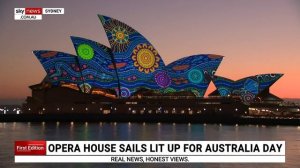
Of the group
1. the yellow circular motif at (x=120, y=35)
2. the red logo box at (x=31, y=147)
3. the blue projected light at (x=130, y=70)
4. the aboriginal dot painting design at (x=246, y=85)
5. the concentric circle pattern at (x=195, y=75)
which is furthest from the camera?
the aboriginal dot painting design at (x=246, y=85)

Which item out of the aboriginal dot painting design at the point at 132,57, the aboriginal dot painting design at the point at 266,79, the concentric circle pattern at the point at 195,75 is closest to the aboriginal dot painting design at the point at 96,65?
the aboriginal dot painting design at the point at 132,57

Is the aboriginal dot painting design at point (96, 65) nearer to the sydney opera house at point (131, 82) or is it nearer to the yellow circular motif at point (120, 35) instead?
the sydney opera house at point (131, 82)

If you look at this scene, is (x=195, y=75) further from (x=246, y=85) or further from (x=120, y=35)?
(x=120, y=35)

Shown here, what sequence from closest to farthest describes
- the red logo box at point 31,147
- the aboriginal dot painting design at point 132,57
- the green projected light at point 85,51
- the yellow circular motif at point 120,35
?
the red logo box at point 31,147, the aboriginal dot painting design at point 132,57, the yellow circular motif at point 120,35, the green projected light at point 85,51

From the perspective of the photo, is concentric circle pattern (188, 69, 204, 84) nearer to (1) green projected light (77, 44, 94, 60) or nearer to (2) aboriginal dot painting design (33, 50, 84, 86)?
(1) green projected light (77, 44, 94, 60)

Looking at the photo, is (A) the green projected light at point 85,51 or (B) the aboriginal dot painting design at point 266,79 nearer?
(A) the green projected light at point 85,51

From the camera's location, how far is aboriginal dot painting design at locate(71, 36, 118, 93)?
52875 millimetres

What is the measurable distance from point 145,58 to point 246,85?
12.7 metres

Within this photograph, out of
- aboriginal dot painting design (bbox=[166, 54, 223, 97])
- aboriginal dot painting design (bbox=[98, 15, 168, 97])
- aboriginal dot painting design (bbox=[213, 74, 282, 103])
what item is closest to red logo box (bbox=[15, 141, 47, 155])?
aboriginal dot painting design (bbox=[98, 15, 168, 97])

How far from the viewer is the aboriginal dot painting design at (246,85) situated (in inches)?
2336

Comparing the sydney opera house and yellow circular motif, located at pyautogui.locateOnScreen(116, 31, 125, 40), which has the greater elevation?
yellow circular motif, located at pyautogui.locateOnScreen(116, 31, 125, 40)

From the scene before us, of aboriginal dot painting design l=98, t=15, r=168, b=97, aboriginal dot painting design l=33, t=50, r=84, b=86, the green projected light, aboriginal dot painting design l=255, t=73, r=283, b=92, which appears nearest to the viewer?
aboriginal dot painting design l=98, t=15, r=168, b=97

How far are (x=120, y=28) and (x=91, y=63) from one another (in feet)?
17.1

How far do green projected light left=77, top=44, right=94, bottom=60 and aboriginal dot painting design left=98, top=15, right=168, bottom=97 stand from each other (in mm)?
2318
